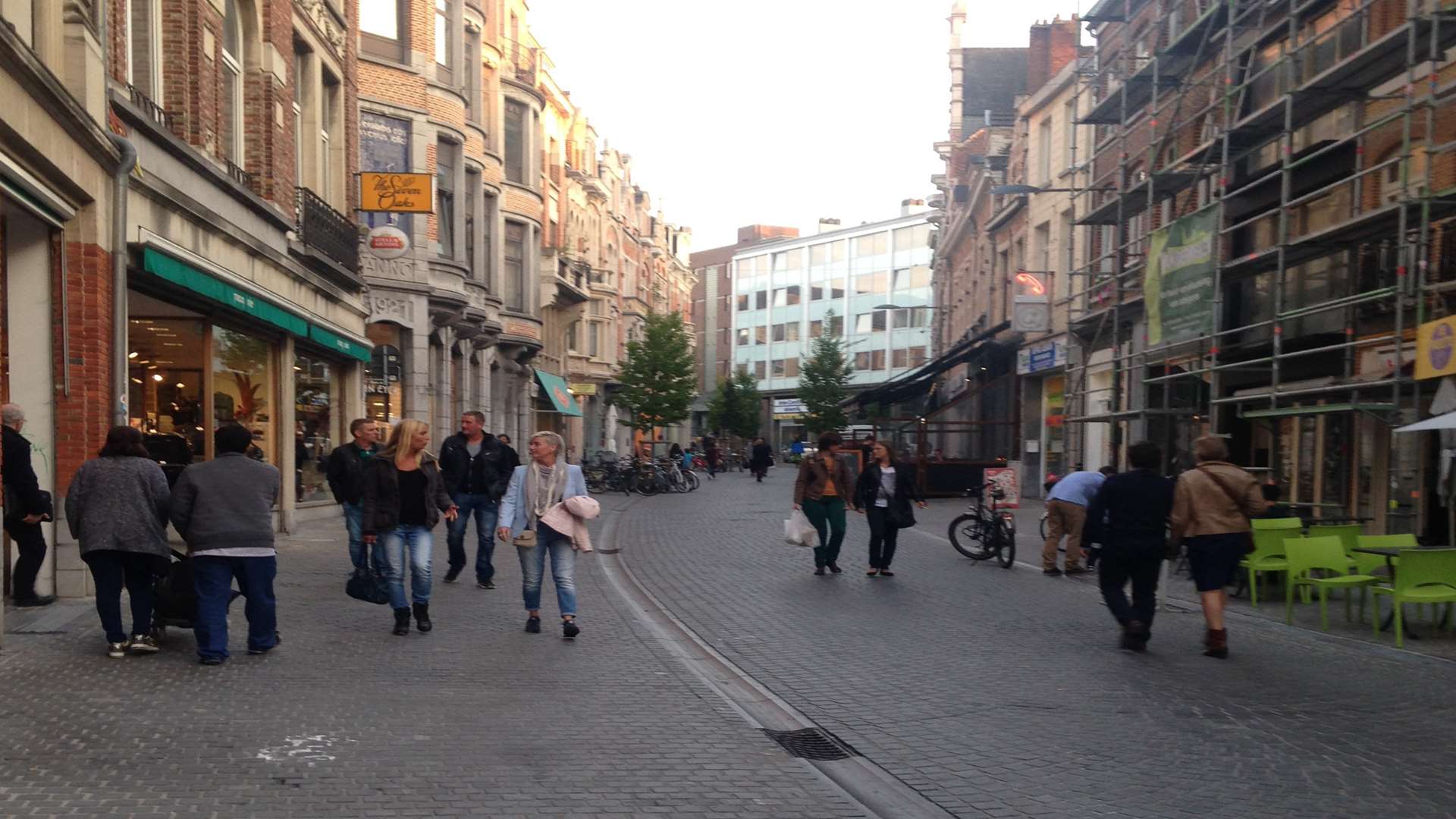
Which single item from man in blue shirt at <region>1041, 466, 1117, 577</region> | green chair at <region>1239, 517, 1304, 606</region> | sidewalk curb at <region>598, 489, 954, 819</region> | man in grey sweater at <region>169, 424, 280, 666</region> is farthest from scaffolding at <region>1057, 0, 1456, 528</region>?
man in grey sweater at <region>169, 424, 280, 666</region>

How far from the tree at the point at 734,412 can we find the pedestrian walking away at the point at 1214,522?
75.4m

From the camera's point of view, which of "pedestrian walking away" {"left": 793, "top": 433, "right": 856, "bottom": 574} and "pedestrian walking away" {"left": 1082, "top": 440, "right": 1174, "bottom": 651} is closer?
"pedestrian walking away" {"left": 1082, "top": 440, "right": 1174, "bottom": 651}

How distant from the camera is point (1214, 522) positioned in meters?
9.28

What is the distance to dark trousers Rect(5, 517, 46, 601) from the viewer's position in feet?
31.4

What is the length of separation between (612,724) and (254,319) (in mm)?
11999

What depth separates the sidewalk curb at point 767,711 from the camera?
528cm

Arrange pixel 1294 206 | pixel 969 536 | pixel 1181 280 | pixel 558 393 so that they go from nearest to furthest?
pixel 1294 206 < pixel 969 536 < pixel 1181 280 < pixel 558 393

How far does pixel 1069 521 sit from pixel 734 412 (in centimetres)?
7001

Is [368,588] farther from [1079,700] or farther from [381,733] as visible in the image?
[1079,700]

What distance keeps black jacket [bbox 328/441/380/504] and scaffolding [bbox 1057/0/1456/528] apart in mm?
10125

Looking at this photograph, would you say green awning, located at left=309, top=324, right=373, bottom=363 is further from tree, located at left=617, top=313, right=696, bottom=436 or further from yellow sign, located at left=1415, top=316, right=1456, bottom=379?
tree, located at left=617, top=313, right=696, bottom=436

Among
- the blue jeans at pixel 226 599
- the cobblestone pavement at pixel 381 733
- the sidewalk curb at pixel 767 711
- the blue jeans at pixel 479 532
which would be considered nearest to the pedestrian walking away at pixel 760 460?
the blue jeans at pixel 479 532

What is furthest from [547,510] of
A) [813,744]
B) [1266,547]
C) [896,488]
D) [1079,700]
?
[1266,547]

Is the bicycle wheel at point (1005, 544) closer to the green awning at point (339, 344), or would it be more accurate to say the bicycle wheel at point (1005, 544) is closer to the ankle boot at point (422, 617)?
the ankle boot at point (422, 617)
